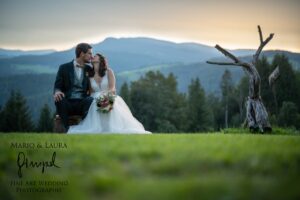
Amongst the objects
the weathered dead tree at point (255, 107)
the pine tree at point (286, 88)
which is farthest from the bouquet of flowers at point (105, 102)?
the pine tree at point (286, 88)

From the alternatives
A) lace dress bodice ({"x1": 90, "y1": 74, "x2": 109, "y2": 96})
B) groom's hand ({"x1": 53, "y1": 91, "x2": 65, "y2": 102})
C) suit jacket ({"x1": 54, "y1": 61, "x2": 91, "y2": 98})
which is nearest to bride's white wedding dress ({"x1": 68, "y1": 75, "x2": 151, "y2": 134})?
lace dress bodice ({"x1": 90, "y1": 74, "x2": 109, "y2": 96})

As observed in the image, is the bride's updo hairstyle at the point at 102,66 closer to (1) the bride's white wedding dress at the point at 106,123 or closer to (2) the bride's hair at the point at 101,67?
(2) the bride's hair at the point at 101,67

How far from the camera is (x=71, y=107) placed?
14812 mm

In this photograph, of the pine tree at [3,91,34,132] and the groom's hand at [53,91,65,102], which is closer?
the groom's hand at [53,91,65,102]

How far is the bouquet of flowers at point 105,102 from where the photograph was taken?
14.5 meters

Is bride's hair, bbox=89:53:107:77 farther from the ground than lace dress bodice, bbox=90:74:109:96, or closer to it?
farther from the ground

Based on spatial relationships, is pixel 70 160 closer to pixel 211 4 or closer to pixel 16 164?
pixel 16 164

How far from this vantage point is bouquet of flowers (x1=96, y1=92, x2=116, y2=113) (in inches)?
569

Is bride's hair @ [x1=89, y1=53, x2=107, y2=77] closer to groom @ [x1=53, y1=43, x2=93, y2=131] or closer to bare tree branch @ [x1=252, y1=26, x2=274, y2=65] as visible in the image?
groom @ [x1=53, y1=43, x2=93, y2=131]

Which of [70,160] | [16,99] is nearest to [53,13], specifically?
[70,160]

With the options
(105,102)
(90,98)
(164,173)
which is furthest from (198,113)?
(164,173)

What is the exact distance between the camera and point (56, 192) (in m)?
4.16

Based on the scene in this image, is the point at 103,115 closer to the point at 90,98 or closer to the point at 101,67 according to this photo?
the point at 90,98

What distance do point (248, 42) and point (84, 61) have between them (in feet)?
29.0
